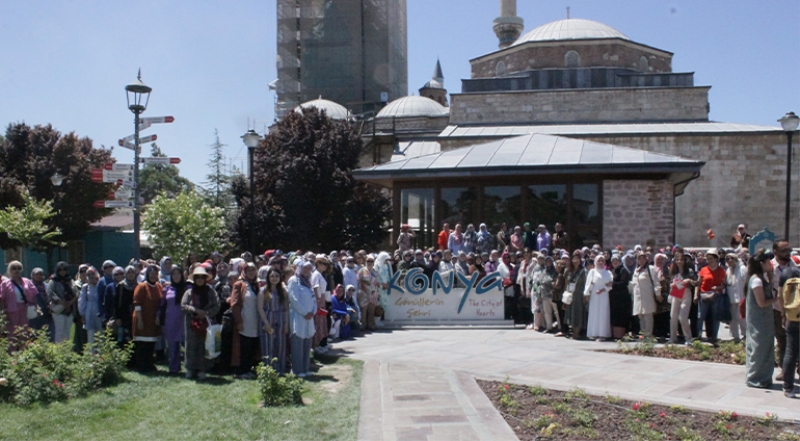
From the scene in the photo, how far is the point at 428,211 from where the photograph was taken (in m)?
18.7

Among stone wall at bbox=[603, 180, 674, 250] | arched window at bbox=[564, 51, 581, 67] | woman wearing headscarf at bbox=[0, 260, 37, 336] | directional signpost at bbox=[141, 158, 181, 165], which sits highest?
arched window at bbox=[564, 51, 581, 67]

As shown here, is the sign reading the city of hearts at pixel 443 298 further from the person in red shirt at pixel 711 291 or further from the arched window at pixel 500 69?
the arched window at pixel 500 69

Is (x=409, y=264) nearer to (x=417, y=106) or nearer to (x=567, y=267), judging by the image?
(x=567, y=267)

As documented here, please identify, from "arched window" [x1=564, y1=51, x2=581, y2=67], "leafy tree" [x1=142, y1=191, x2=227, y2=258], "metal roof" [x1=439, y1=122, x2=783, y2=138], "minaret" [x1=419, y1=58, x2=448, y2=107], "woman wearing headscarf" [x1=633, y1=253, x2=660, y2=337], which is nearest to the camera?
"woman wearing headscarf" [x1=633, y1=253, x2=660, y2=337]

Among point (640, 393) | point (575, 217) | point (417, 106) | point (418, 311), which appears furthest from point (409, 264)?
point (417, 106)

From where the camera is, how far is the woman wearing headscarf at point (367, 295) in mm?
13578

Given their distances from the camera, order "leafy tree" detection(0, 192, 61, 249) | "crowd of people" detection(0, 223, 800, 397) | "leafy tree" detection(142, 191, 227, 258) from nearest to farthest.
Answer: "crowd of people" detection(0, 223, 800, 397), "leafy tree" detection(0, 192, 61, 249), "leafy tree" detection(142, 191, 227, 258)

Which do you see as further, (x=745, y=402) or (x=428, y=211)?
(x=428, y=211)

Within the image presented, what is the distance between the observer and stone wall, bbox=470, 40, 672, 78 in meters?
38.9

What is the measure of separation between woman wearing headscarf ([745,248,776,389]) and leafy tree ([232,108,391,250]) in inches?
1011

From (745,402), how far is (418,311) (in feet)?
26.0

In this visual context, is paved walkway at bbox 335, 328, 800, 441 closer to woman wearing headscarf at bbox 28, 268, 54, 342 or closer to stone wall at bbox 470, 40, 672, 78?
woman wearing headscarf at bbox 28, 268, 54, 342

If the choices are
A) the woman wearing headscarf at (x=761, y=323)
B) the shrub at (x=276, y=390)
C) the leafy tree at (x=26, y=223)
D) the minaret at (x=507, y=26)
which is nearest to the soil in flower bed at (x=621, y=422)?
the woman wearing headscarf at (x=761, y=323)

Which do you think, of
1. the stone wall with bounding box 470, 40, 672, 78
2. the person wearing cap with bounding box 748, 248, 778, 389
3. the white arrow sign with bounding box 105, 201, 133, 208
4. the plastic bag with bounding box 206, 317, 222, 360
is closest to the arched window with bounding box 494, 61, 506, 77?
the stone wall with bounding box 470, 40, 672, 78
